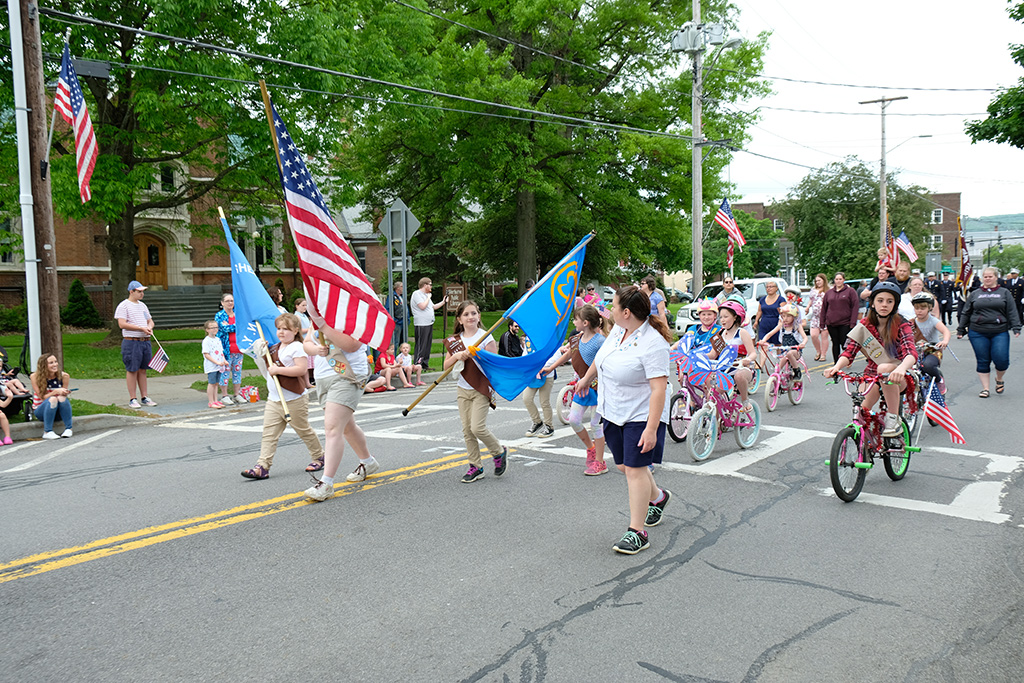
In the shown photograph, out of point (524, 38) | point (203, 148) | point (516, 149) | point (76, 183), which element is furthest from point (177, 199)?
point (524, 38)

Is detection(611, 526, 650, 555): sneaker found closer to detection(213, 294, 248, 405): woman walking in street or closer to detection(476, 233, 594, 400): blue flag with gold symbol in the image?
detection(476, 233, 594, 400): blue flag with gold symbol

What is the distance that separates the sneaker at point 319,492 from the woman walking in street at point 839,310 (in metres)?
11.5

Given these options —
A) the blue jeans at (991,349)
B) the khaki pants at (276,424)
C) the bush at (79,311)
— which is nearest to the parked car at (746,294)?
the blue jeans at (991,349)

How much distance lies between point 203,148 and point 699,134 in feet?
45.6

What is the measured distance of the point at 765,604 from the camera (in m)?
4.52

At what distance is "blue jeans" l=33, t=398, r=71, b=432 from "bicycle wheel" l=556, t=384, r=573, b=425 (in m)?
6.29

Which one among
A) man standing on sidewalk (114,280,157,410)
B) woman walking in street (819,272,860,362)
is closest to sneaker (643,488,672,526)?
man standing on sidewalk (114,280,157,410)

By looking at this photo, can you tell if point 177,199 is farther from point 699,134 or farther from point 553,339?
point 553,339

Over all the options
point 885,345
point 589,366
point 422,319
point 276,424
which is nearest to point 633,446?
point 589,366

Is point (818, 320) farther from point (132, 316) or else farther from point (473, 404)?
point (132, 316)

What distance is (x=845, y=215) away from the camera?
179ft

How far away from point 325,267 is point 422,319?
9.75 metres

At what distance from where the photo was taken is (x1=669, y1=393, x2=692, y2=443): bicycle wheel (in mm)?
8836

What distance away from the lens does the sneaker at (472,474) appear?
7.32 m
